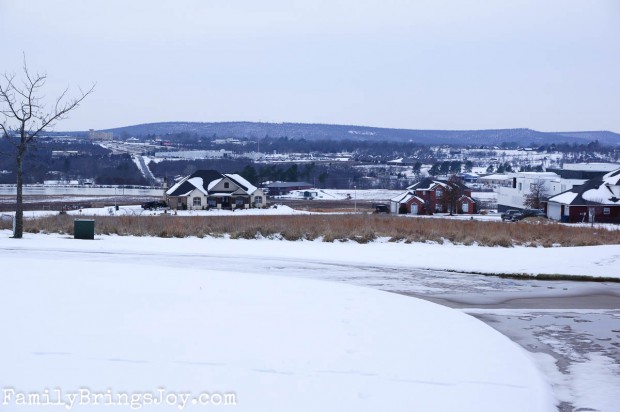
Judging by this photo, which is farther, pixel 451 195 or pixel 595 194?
pixel 451 195

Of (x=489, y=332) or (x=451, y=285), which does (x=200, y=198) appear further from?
(x=489, y=332)

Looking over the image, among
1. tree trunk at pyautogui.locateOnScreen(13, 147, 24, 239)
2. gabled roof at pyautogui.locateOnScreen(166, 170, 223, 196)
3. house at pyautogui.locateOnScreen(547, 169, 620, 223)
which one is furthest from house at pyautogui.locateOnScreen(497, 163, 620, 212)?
tree trunk at pyautogui.locateOnScreen(13, 147, 24, 239)

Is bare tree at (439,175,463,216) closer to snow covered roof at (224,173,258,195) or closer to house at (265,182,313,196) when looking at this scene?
snow covered roof at (224,173,258,195)

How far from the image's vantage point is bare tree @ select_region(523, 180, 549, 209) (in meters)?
67.2

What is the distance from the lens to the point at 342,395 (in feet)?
25.3

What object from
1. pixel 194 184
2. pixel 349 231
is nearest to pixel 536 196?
pixel 194 184

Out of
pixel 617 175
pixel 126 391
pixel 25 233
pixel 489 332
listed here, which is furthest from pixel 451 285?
pixel 617 175

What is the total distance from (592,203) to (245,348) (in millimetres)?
A: 50735

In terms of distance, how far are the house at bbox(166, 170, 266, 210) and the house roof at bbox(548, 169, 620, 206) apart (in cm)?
2789

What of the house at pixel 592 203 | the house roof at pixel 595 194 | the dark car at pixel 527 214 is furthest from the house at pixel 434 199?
the house at pixel 592 203

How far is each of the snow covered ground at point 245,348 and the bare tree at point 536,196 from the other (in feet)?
187

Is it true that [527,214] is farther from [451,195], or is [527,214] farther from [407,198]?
[407,198]

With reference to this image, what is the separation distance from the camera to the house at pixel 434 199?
65.8 meters

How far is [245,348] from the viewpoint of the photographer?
9.20m
